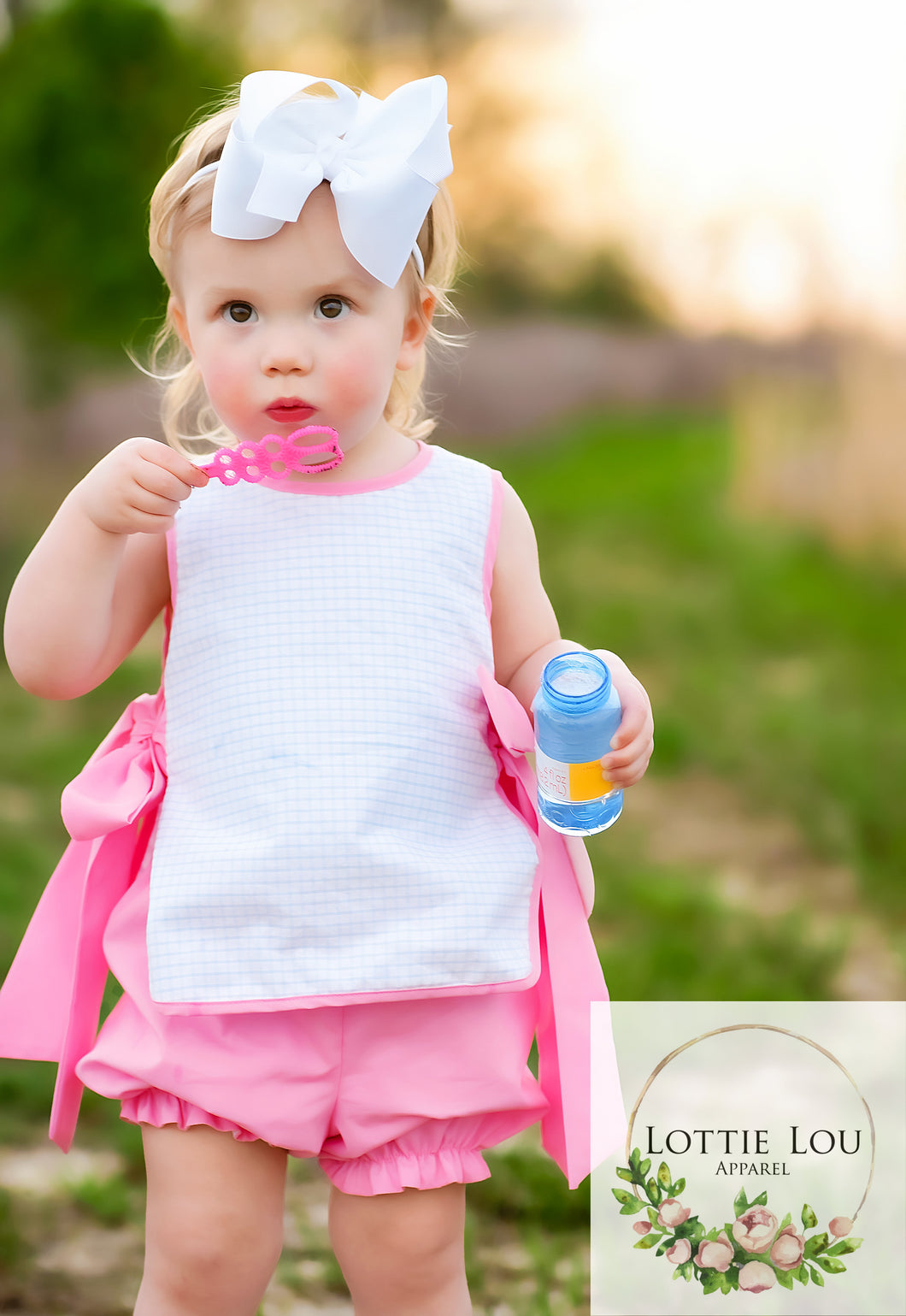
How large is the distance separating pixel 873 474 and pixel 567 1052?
14.7ft

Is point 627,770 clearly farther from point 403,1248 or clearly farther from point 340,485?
point 403,1248

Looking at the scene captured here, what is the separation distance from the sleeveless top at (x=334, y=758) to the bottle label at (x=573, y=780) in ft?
0.44

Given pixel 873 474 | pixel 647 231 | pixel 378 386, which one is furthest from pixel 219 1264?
pixel 647 231

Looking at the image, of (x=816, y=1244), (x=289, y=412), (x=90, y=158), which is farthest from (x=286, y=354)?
(x=90, y=158)

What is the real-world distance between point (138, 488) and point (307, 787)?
0.34 m

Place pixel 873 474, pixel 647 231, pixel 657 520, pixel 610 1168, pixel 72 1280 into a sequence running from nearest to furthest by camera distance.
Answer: pixel 610 1168
pixel 72 1280
pixel 873 474
pixel 657 520
pixel 647 231

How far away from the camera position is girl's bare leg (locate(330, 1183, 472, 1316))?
1.41m

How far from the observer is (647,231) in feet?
25.7

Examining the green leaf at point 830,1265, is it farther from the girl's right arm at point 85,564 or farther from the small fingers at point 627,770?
the girl's right arm at point 85,564

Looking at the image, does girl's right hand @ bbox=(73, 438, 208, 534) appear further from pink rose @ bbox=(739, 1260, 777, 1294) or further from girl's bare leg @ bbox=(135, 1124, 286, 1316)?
pink rose @ bbox=(739, 1260, 777, 1294)

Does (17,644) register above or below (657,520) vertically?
below

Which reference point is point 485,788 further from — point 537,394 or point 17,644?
point 537,394

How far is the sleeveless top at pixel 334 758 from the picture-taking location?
1.34 metres

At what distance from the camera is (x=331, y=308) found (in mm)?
1384
